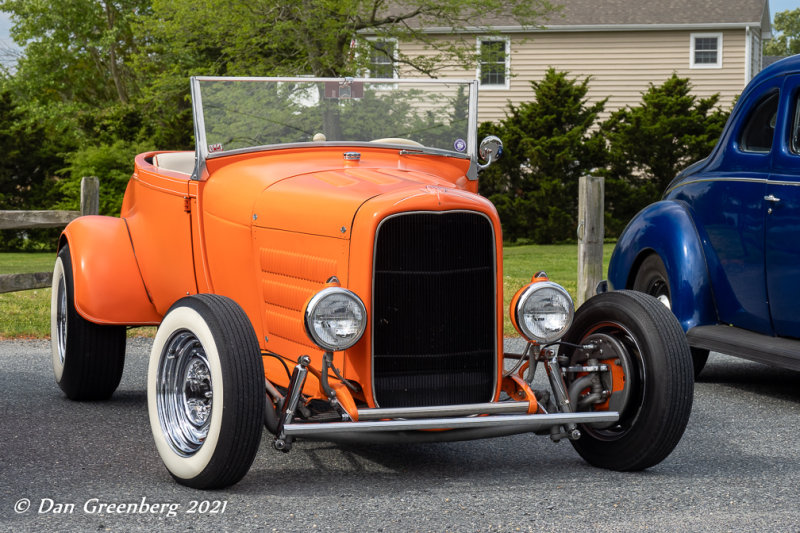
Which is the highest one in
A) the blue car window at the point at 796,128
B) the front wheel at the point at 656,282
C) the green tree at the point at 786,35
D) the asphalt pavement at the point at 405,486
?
the green tree at the point at 786,35

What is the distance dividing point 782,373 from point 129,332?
18.9 ft

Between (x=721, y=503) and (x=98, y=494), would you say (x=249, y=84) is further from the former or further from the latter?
(x=721, y=503)

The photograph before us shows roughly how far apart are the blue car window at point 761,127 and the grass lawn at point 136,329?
3.39 metres

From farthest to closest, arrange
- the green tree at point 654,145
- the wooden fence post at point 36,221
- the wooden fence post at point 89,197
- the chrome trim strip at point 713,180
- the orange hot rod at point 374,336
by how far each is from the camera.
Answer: the green tree at point 654,145 → the wooden fence post at point 89,197 → the wooden fence post at point 36,221 → the chrome trim strip at point 713,180 → the orange hot rod at point 374,336

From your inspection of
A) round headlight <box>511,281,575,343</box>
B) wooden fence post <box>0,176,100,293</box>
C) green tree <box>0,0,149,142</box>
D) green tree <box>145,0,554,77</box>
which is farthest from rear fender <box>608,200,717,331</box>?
green tree <box>0,0,149,142</box>

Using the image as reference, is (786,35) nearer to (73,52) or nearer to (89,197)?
(73,52)

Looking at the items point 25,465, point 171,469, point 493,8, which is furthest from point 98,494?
point 493,8

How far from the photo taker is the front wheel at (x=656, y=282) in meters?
6.97

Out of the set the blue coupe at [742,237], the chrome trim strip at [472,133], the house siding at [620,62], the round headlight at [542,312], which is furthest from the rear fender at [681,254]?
the house siding at [620,62]

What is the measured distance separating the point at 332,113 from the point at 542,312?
6.37 ft

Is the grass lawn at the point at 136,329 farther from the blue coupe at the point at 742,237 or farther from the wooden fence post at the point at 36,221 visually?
the blue coupe at the point at 742,237

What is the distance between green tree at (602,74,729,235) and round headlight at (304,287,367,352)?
16.5m

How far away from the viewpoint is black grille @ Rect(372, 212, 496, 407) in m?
4.21

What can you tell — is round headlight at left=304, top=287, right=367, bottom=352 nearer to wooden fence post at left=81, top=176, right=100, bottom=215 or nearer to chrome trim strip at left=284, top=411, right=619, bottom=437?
chrome trim strip at left=284, top=411, right=619, bottom=437
